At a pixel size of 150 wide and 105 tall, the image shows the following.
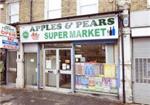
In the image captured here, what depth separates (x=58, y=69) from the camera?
521 inches

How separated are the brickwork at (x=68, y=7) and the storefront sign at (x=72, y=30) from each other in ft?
2.00

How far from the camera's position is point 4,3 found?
1595 cm

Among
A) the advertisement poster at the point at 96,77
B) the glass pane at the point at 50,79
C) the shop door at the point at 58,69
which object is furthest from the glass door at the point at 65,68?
the advertisement poster at the point at 96,77

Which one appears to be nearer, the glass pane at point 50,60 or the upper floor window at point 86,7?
the upper floor window at point 86,7

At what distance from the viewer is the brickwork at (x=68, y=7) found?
41.9 feet

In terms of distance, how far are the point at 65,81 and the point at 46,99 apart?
1744 millimetres

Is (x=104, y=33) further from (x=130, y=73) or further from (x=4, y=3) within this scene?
(x=4, y=3)

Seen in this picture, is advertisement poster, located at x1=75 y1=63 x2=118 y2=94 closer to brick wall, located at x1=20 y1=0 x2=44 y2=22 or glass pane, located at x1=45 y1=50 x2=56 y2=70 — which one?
glass pane, located at x1=45 y1=50 x2=56 y2=70

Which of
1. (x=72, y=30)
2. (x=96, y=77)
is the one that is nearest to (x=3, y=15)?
(x=72, y=30)

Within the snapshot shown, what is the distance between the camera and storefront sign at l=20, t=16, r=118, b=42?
11.2 metres

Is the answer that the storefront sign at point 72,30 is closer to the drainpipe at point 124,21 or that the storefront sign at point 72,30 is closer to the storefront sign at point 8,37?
the drainpipe at point 124,21

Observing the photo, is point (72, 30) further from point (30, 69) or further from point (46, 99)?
point (30, 69)

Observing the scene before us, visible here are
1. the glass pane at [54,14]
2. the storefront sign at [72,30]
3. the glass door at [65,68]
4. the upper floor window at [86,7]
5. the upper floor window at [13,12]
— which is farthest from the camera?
the upper floor window at [13,12]

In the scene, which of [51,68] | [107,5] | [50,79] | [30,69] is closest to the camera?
[107,5]
